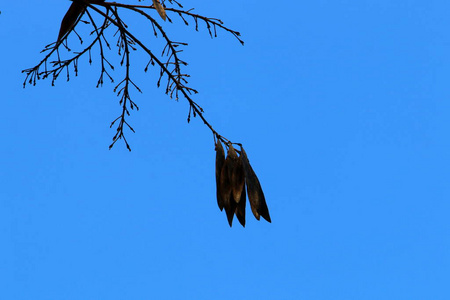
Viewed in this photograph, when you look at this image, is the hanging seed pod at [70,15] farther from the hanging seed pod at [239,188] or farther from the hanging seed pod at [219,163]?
the hanging seed pod at [239,188]

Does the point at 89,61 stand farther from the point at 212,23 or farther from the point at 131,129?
the point at 212,23

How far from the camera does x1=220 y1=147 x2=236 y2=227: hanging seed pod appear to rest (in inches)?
100.0

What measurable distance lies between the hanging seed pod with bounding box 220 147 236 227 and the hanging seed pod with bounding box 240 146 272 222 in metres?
0.06

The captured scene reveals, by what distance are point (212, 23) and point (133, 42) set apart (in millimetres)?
433

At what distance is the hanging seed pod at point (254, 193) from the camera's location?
8.27 ft

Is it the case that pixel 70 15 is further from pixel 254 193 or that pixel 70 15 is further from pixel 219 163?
pixel 254 193

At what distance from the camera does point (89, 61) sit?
10.9 ft

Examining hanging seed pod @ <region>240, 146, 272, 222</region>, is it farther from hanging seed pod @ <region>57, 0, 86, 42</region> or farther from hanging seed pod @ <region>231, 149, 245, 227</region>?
hanging seed pod @ <region>57, 0, 86, 42</region>

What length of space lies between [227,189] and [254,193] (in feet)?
0.39

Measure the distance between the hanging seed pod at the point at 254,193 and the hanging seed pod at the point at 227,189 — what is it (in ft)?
0.21

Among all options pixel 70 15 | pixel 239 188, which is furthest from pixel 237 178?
pixel 70 15

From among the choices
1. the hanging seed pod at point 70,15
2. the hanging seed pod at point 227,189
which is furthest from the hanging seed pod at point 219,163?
the hanging seed pod at point 70,15

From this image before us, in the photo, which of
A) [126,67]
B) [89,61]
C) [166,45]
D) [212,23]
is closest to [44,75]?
[89,61]

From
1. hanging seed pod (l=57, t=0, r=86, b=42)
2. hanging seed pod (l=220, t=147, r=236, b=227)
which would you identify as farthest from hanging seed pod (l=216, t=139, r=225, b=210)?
hanging seed pod (l=57, t=0, r=86, b=42)
